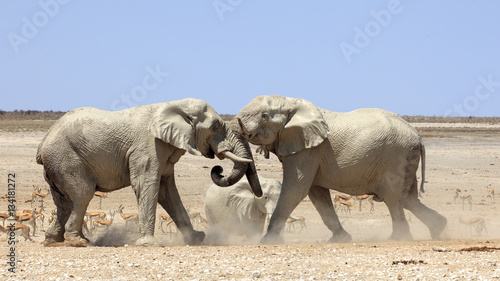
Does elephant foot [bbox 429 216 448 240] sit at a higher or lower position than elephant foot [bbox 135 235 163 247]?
higher

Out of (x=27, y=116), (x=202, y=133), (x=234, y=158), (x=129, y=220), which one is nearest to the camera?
(x=234, y=158)

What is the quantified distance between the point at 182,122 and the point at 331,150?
101 inches

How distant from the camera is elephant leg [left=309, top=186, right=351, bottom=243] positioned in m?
15.3

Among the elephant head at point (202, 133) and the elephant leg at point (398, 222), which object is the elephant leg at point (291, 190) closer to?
the elephant head at point (202, 133)

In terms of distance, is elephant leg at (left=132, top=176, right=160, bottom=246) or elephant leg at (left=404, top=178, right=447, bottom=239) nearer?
elephant leg at (left=132, top=176, right=160, bottom=246)

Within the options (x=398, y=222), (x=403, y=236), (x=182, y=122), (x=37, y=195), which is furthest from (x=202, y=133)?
(x=37, y=195)

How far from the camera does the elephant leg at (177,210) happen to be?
14.9 meters

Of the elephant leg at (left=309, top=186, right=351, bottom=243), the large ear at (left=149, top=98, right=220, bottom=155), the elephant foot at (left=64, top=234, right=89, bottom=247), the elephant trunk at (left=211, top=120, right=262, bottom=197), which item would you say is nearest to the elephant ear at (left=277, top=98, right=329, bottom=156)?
the elephant trunk at (left=211, top=120, right=262, bottom=197)

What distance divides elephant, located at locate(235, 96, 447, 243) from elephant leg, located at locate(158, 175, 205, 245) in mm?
1172

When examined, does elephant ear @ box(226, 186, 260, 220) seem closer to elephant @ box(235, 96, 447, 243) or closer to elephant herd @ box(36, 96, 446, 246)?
elephant herd @ box(36, 96, 446, 246)

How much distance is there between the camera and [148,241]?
13.8 metres

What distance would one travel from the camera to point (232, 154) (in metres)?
14.1

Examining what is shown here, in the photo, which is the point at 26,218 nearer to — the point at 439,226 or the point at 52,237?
the point at 52,237

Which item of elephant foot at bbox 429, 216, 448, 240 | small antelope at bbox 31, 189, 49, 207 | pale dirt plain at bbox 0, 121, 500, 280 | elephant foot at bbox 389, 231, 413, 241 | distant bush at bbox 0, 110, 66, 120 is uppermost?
distant bush at bbox 0, 110, 66, 120
